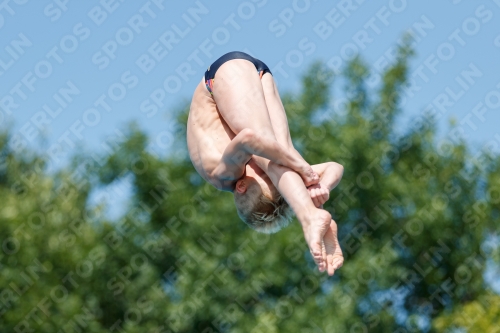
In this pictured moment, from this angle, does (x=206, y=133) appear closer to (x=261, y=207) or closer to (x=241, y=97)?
(x=241, y=97)

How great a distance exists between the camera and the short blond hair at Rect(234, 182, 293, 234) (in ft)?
17.8

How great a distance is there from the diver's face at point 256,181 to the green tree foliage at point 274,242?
10660 millimetres

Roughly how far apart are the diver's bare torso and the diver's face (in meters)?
0.17

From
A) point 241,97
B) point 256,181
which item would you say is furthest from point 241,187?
point 241,97

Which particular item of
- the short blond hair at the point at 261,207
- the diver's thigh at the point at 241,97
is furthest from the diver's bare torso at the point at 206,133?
the short blond hair at the point at 261,207

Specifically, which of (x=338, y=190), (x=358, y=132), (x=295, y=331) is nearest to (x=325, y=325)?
(x=295, y=331)

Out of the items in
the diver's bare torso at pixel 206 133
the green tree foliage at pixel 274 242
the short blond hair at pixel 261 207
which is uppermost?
the diver's bare torso at pixel 206 133

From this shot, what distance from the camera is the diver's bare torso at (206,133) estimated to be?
5.56 meters

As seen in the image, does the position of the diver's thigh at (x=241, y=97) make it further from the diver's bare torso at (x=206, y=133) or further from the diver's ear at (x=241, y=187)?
the diver's ear at (x=241, y=187)

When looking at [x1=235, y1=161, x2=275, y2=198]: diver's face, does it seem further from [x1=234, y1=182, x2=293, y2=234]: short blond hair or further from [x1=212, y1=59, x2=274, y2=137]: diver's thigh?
[x1=212, y1=59, x2=274, y2=137]: diver's thigh

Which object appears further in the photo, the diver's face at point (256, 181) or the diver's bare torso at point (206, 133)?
the diver's bare torso at point (206, 133)

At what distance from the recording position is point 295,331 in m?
16.0

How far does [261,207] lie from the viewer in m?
5.41

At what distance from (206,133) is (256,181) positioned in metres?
0.47
